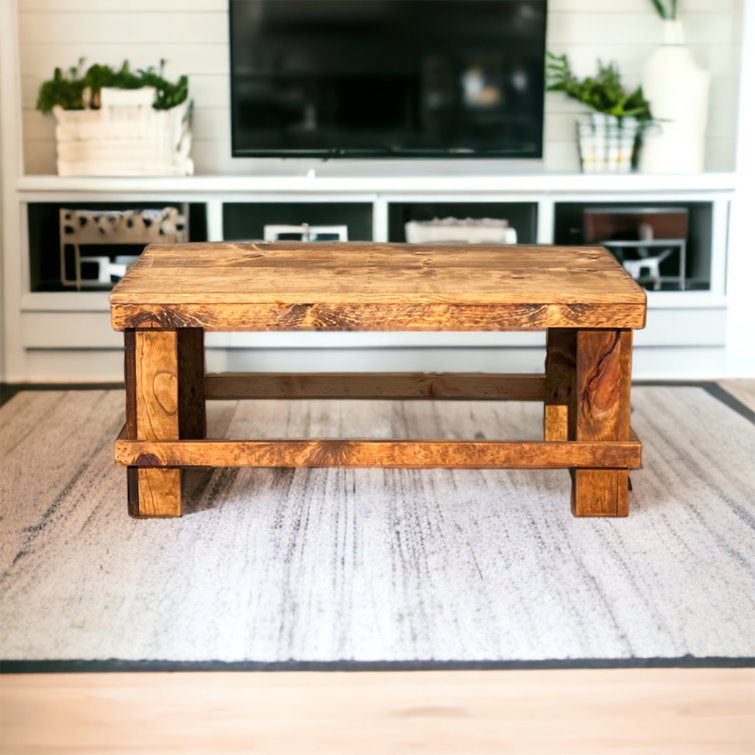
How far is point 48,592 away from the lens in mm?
2297

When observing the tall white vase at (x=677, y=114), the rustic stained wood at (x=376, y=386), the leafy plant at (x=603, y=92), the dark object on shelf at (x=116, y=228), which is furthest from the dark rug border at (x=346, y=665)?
the leafy plant at (x=603, y=92)

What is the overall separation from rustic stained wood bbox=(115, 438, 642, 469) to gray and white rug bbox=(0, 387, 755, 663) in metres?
0.15

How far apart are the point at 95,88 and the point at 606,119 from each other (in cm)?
186

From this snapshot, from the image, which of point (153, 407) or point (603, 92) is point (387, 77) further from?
point (153, 407)

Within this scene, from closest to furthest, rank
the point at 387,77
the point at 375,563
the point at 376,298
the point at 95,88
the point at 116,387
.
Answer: the point at 375,563 → the point at 376,298 → the point at 116,387 → the point at 95,88 → the point at 387,77

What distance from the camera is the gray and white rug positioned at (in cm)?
208

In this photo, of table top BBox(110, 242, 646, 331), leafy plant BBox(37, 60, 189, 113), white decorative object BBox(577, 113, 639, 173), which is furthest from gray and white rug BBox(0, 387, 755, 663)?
leafy plant BBox(37, 60, 189, 113)

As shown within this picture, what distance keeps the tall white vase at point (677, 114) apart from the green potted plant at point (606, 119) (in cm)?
7

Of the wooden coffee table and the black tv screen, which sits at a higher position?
the black tv screen

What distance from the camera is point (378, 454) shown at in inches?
104

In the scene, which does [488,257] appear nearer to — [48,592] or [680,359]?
[48,592]

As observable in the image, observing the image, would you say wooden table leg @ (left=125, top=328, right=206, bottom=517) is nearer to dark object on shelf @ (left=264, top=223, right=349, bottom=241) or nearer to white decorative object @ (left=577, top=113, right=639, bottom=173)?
dark object on shelf @ (left=264, top=223, right=349, bottom=241)

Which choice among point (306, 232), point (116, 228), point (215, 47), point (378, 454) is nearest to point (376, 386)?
point (378, 454)

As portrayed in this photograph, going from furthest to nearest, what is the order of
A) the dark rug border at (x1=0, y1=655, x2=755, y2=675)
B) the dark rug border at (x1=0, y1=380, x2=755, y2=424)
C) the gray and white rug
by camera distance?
1. the dark rug border at (x1=0, y1=380, x2=755, y2=424)
2. the gray and white rug
3. the dark rug border at (x1=0, y1=655, x2=755, y2=675)
